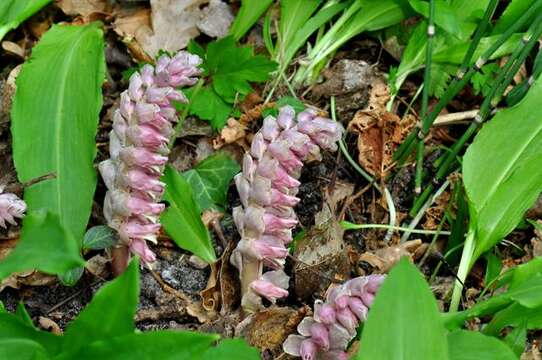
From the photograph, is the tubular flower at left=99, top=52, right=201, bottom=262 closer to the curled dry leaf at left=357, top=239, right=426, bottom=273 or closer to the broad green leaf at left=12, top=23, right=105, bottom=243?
the broad green leaf at left=12, top=23, right=105, bottom=243

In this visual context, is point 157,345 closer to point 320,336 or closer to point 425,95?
point 320,336

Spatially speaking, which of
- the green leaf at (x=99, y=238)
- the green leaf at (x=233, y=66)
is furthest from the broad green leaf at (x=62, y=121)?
the green leaf at (x=233, y=66)

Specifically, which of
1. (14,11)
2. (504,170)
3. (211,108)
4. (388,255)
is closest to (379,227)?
(388,255)

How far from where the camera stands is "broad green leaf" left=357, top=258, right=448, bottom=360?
5.09 ft

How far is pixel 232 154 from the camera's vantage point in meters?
2.58

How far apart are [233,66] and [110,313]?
1105mm

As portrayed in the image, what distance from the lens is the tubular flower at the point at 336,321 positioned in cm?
186

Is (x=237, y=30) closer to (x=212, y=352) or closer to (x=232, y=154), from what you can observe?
(x=232, y=154)

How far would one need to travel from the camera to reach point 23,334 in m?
1.78

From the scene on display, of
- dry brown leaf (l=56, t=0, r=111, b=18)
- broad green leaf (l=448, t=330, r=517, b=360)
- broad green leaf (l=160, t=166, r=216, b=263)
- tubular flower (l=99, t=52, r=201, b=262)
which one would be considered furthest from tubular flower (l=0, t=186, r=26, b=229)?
broad green leaf (l=448, t=330, r=517, b=360)

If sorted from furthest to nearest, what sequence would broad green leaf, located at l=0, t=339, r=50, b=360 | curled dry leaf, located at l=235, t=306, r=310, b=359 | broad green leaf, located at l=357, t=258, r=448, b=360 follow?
curled dry leaf, located at l=235, t=306, r=310, b=359 → broad green leaf, located at l=0, t=339, r=50, b=360 → broad green leaf, located at l=357, t=258, r=448, b=360

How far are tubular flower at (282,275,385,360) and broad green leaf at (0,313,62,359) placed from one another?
1.79 feet

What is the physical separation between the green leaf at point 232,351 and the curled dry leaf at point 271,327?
1.06 feet

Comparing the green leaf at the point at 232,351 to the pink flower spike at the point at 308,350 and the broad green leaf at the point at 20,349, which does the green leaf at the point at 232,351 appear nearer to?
the pink flower spike at the point at 308,350
